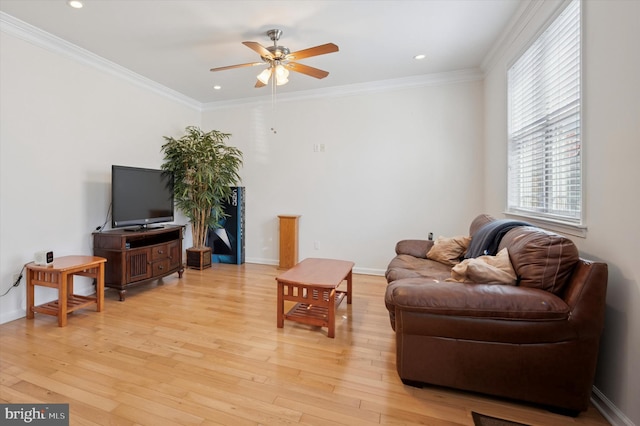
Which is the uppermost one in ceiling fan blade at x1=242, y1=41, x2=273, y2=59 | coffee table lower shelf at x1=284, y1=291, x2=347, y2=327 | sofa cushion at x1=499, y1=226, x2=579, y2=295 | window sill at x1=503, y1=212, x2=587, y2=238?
ceiling fan blade at x1=242, y1=41, x2=273, y2=59

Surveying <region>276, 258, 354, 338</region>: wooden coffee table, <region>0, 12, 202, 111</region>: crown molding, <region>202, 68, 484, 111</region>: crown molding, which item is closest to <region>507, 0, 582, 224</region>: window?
<region>202, 68, 484, 111</region>: crown molding

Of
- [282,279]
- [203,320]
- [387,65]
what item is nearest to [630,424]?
[282,279]

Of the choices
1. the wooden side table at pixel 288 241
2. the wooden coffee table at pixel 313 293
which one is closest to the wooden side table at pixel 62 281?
the wooden coffee table at pixel 313 293

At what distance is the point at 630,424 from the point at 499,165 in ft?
8.37

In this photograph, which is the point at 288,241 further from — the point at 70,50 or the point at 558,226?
the point at 70,50

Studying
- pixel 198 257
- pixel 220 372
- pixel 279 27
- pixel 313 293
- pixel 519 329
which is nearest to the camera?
pixel 519 329

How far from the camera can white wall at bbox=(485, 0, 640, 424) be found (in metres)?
Result: 1.41

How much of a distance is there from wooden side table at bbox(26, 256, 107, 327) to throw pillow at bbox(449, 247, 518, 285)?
10.8ft

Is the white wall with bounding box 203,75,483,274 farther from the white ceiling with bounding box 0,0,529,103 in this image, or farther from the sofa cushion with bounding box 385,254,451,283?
the sofa cushion with bounding box 385,254,451,283

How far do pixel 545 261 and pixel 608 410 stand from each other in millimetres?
832

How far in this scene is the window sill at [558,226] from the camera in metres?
1.82

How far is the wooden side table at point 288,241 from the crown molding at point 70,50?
2699 mm

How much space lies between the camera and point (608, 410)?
1509mm

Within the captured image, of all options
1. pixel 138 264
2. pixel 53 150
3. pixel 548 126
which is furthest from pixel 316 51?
pixel 138 264
